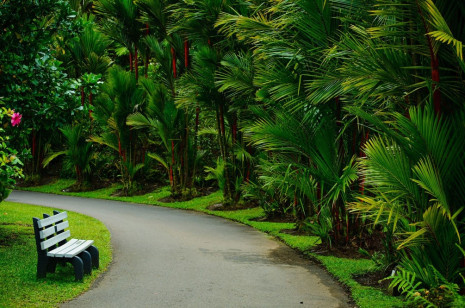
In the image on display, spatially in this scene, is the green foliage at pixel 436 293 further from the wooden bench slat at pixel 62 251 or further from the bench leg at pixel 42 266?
the bench leg at pixel 42 266

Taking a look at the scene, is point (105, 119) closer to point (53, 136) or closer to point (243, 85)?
point (53, 136)

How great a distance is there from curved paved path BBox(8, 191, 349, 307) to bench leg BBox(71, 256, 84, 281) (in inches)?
9.9

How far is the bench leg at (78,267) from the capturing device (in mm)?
6625

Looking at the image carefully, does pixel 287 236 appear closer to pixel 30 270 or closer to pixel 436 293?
pixel 30 270

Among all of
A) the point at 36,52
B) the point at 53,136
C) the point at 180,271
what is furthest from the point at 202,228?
the point at 53,136

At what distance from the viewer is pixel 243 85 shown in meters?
11.9

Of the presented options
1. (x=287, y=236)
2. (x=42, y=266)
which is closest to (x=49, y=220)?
(x=42, y=266)

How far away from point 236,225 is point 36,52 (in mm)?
6252

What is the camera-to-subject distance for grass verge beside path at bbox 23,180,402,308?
6125 mm

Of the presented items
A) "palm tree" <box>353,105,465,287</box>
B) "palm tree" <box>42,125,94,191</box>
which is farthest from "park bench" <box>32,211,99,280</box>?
"palm tree" <box>42,125,94,191</box>

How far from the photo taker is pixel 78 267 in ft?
21.8

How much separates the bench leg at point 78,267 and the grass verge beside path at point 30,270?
3.1 inches

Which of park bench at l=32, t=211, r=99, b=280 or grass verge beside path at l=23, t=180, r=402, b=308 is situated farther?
park bench at l=32, t=211, r=99, b=280

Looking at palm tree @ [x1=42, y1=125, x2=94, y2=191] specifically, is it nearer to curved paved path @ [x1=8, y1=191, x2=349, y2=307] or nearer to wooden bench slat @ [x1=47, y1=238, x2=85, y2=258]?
curved paved path @ [x1=8, y1=191, x2=349, y2=307]
